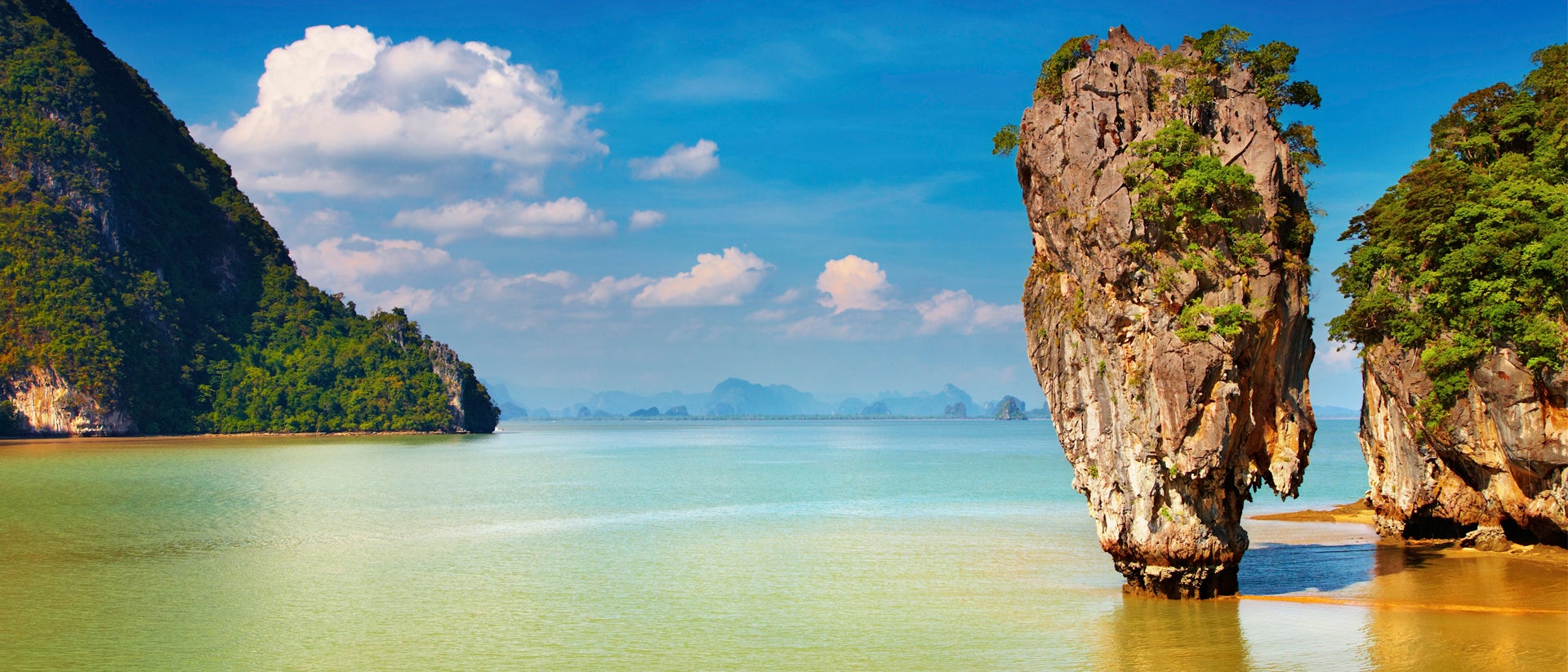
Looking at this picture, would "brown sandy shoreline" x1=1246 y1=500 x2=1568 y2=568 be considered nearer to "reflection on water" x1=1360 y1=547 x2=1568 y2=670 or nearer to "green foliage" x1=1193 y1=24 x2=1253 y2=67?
"reflection on water" x1=1360 y1=547 x2=1568 y2=670

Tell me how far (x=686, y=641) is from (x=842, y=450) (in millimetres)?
90680

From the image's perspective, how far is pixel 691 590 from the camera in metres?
26.1

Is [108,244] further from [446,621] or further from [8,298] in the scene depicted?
[446,621]

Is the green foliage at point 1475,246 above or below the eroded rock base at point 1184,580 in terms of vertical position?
above

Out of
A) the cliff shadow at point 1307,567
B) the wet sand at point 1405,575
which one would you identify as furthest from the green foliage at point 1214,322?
the cliff shadow at point 1307,567

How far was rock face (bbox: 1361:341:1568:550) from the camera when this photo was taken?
23.9m

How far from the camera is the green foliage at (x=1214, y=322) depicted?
20453 millimetres

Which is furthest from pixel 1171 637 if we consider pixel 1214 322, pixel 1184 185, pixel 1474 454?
pixel 1474 454

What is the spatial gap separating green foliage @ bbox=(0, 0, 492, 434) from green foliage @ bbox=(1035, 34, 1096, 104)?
12287 centimetres

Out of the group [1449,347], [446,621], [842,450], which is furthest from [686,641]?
[842,450]

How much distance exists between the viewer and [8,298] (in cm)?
11781

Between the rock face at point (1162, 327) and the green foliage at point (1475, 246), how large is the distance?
461cm

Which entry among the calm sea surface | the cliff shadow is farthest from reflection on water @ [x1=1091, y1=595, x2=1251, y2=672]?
the cliff shadow

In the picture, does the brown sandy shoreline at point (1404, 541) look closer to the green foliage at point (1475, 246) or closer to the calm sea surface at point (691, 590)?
the calm sea surface at point (691, 590)
